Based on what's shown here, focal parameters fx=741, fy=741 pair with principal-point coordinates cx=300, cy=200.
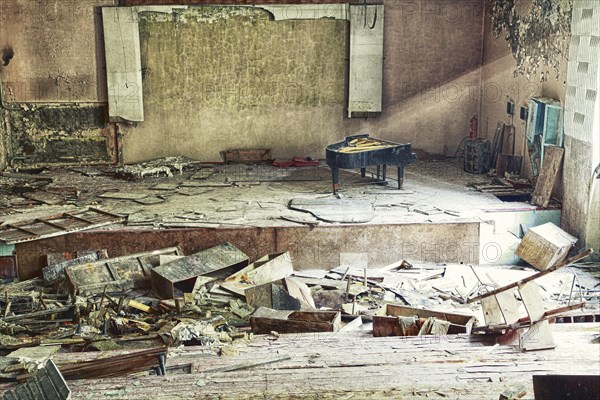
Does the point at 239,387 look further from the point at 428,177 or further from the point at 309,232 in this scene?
the point at 428,177

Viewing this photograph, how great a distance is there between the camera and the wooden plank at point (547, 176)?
11.1 m

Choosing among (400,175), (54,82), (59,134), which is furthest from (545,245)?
(54,82)

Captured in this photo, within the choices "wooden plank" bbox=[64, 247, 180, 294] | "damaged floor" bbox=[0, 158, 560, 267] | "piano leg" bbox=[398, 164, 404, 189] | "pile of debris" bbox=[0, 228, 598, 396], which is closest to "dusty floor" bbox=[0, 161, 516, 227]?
"damaged floor" bbox=[0, 158, 560, 267]

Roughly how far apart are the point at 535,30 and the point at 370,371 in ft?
26.5

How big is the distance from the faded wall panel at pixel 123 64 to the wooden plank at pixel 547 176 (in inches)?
303

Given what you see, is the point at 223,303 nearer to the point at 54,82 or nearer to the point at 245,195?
the point at 245,195

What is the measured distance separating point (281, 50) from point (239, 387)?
9.95m

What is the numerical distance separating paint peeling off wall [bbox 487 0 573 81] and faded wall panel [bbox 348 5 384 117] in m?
2.24

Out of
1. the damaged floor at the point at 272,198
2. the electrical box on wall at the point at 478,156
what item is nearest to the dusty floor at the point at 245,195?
the damaged floor at the point at 272,198

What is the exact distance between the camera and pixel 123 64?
571 inches

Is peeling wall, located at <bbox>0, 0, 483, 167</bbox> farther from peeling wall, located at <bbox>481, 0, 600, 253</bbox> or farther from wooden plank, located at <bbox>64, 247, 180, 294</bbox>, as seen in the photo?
wooden plank, located at <bbox>64, 247, 180, 294</bbox>

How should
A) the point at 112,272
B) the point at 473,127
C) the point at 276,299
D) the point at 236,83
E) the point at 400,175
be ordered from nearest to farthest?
1. the point at 276,299
2. the point at 112,272
3. the point at 400,175
4. the point at 236,83
5. the point at 473,127

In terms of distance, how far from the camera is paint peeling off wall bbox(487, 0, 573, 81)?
1107 cm

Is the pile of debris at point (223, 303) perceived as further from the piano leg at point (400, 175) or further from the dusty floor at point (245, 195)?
the piano leg at point (400, 175)
